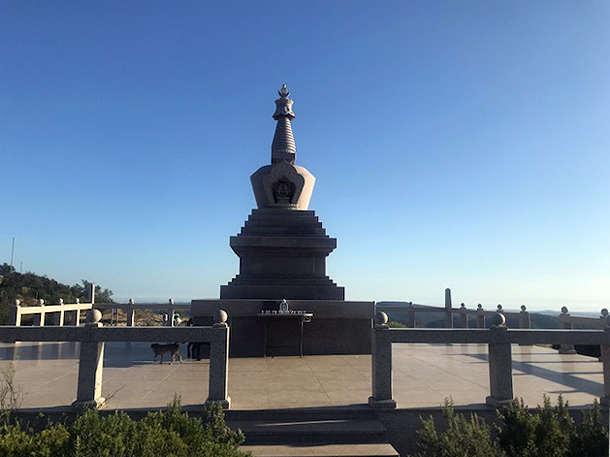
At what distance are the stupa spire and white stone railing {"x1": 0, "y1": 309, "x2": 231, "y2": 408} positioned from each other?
13.9m

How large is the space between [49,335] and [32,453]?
4.32 meters

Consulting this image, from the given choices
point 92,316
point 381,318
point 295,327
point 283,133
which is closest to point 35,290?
point 283,133

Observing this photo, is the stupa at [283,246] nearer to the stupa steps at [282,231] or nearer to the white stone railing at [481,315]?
the stupa steps at [282,231]

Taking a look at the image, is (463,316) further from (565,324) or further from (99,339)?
(99,339)

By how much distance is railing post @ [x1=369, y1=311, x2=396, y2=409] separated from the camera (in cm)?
804

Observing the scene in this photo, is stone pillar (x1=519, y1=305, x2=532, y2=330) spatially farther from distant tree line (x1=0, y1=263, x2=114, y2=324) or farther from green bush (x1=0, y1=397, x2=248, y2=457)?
distant tree line (x1=0, y1=263, x2=114, y2=324)

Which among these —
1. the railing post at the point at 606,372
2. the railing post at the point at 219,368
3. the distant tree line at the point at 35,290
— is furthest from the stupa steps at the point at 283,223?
the distant tree line at the point at 35,290

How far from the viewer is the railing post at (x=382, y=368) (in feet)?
26.4

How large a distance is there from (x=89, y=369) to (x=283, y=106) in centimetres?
1725

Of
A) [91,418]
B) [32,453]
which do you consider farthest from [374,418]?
[32,453]

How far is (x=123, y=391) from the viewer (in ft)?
30.0

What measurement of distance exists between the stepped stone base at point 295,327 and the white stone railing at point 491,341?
6279 millimetres

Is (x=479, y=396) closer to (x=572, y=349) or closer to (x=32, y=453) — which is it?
(x=32, y=453)

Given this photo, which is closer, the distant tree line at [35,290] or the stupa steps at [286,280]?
the stupa steps at [286,280]
